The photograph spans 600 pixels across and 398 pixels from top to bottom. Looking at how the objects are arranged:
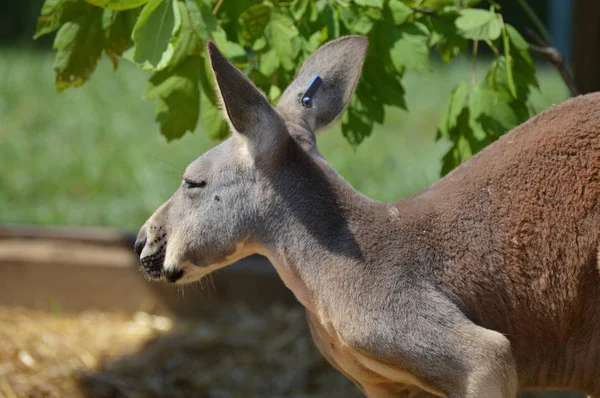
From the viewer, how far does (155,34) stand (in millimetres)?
2693

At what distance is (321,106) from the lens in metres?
2.81

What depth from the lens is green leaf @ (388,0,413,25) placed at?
292cm

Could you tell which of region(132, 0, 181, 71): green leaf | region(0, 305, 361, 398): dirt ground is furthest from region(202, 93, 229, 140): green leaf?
region(0, 305, 361, 398): dirt ground

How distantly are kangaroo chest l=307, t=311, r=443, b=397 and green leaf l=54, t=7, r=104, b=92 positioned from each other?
1.16 meters

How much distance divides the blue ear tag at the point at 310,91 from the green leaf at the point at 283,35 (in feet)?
0.63

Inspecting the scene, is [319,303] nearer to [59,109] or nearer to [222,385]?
[222,385]

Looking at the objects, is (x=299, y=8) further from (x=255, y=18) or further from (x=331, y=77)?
(x=331, y=77)

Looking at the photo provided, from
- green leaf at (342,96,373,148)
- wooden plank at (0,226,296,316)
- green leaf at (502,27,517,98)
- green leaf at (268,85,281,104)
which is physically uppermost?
green leaf at (502,27,517,98)

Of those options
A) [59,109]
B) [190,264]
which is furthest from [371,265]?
[59,109]

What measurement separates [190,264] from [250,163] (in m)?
0.34

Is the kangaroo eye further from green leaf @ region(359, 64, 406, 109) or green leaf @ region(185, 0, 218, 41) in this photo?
green leaf @ region(359, 64, 406, 109)

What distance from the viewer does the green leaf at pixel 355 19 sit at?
2.98 meters

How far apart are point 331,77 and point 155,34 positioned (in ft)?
1.81

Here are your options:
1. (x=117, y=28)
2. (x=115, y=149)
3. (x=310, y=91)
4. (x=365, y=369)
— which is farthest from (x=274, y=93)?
(x=115, y=149)
